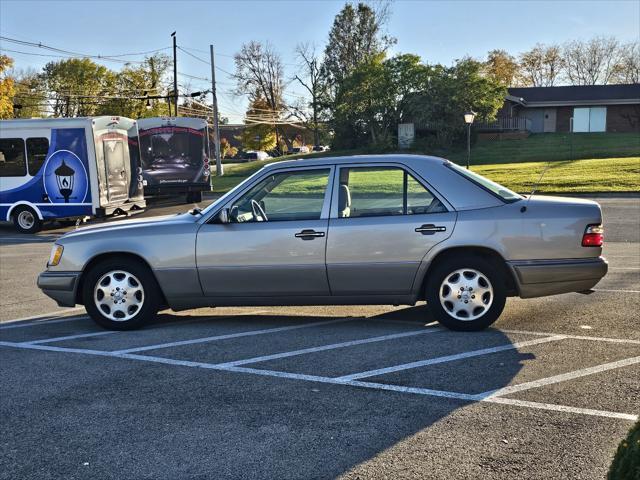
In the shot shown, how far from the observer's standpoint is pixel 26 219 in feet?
56.5

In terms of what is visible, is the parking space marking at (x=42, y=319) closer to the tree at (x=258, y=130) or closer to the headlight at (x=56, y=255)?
the headlight at (x=56, y=255)

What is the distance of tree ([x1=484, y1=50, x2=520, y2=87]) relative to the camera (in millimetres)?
75562

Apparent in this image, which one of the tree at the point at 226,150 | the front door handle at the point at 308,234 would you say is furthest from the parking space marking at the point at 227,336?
the tree at the point at 226,150

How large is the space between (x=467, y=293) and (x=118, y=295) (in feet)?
11.3

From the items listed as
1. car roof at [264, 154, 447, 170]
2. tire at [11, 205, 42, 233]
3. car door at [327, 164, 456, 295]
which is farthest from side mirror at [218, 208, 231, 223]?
tire at [11, 205, 42, 233]

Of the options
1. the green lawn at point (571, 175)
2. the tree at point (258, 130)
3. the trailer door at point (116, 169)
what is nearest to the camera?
the trailer door at point (116, 169)

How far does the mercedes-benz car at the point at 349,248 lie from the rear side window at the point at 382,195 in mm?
10

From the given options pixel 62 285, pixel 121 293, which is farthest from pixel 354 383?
pixel 62 285

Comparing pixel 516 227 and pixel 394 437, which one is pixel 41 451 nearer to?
pixel 394 437

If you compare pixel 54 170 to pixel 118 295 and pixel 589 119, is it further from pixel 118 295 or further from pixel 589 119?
pixel 589 119

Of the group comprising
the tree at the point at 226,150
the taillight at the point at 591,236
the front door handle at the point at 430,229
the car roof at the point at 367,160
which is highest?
the tree at the point at 226,150

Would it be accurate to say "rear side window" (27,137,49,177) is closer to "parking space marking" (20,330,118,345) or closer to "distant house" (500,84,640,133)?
"parking space marking" (20,330,118,345)

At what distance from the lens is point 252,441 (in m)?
3.76

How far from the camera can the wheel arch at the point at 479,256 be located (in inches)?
237
